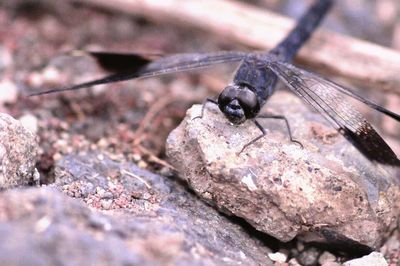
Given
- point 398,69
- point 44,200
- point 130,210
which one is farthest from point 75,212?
point 398,69

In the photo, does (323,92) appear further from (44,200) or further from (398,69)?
(44,200)

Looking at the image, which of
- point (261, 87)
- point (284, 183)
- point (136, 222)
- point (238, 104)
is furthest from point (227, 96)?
point (136, 222)

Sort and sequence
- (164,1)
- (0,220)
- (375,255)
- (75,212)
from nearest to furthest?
(0,220), (75,212), (375,255), (164,1)

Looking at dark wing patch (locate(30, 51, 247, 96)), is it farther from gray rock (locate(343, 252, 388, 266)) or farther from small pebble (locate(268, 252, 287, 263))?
gray rock (locate(343, 252, 388, 266))

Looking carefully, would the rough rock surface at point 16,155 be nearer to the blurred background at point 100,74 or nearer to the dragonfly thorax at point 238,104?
the blurred background at point 100,74

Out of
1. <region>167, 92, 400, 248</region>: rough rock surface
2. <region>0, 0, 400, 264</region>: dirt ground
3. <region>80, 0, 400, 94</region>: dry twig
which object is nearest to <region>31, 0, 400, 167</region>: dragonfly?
<region>167, 92, 400, 248</region>: rough rock surface

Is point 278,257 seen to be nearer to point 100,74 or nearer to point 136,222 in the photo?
point 136,222
